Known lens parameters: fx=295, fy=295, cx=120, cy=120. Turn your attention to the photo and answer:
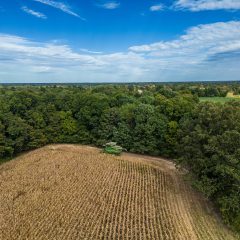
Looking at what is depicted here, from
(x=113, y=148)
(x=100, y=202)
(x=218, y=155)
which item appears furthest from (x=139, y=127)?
(x=100, y=202)

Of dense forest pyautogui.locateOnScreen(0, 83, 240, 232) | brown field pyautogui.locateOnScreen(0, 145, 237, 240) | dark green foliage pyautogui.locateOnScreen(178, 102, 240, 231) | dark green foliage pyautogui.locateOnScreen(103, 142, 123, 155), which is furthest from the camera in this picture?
dark green foliage pyautogui.locateOnScreen(103, 142, 123, 155)

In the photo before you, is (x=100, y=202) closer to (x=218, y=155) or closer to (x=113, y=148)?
(x=218, y=155)

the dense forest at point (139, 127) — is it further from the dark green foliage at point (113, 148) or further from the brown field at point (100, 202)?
the brown field at point (100, 202)

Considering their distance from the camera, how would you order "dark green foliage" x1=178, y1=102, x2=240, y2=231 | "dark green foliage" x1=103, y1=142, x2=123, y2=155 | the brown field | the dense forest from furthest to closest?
1. "dark green foliage" x1=103, y1=142, x2=123, y2=155
2. the dense forest
3. "dark green foliage" x1=178, y1=102, x2=240, y2=231
4. the brown field

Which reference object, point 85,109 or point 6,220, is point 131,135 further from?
point 6,220

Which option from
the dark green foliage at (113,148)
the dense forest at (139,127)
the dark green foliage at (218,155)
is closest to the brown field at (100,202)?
the dark green foliage at (218,155)

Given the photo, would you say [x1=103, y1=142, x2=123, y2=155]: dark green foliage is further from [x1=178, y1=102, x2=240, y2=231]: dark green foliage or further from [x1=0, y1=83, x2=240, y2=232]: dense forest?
[x1=178, y1=102, x2=240, y2=231]: dark green foliage

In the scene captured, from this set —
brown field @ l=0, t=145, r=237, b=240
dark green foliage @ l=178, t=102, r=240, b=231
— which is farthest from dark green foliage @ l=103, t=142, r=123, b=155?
dark green foliage @ l=178, t=102, r=240, b=231

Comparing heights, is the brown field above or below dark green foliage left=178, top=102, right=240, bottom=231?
below
